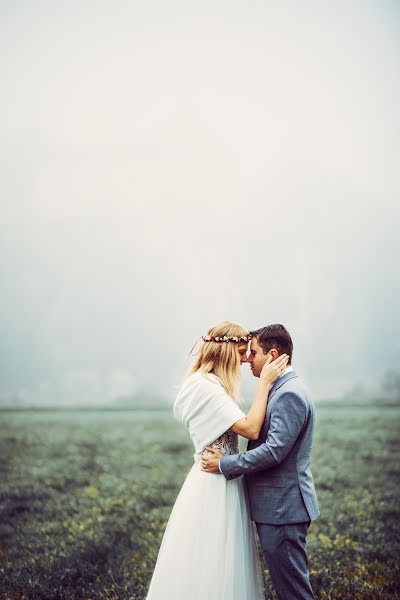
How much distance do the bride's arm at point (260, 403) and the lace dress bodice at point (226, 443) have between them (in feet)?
0.55

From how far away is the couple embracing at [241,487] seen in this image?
3.55m

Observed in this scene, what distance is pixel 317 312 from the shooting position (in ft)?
46.2

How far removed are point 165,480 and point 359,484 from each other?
338 cm

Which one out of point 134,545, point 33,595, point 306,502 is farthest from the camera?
point 134,545

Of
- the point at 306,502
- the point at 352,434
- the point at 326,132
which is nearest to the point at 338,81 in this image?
the point at 326,132

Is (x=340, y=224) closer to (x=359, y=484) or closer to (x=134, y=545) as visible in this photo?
(x=359, y=484)

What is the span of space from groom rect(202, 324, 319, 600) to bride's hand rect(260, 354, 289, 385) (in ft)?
0.22

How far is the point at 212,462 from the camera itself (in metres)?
3.72

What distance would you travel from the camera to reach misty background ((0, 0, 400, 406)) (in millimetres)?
14000

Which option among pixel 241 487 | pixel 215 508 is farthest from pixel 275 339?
pixel 215 508

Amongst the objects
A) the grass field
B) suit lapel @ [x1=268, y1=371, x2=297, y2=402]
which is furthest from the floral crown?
the grass field

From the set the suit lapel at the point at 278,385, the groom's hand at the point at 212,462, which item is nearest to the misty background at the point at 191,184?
the groom's hand at the point at 212,462

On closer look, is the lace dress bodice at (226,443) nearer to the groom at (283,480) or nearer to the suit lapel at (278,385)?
the groom at (283,480)

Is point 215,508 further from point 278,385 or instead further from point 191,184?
point 191,184
